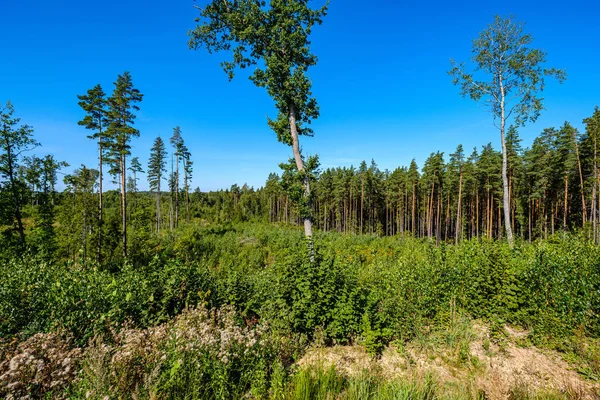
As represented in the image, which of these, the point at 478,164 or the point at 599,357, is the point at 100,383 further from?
the point at 478,164

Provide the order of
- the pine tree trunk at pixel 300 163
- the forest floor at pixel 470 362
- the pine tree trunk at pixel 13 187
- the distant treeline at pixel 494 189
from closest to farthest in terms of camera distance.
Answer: the forest floor at pixel 470 362, the pine tree trunk at pixel 300 163, the pine tree trunk at pixel 13 187, the distant treeline at pixel 494 189

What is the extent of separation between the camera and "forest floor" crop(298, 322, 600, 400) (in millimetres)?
4117

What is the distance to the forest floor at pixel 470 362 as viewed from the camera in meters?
4.12

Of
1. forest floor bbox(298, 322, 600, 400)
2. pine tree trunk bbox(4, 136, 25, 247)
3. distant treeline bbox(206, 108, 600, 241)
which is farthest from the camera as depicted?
distant treeline bbox(206, 108, 600, 241)

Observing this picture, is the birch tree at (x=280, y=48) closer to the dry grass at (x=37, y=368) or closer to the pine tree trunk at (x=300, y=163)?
the pine tree trunk at (x=300, y=163)

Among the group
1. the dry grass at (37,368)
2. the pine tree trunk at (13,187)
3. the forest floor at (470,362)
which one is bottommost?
the forest floor at (470,362)

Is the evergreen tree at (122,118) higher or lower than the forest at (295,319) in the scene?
higher

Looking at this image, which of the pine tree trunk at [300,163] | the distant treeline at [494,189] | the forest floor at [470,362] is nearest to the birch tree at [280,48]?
the pine tree trunk at [300,163]

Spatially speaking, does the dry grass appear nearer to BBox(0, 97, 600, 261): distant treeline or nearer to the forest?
the forest

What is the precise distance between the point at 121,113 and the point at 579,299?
24873mm

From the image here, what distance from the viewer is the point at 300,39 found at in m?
7.62

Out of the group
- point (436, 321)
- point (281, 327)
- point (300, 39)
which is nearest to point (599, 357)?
point (436, 321)

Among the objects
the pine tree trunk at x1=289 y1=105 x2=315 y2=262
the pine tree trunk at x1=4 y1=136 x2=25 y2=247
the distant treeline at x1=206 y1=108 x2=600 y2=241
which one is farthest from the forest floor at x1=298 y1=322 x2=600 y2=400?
the pine tree trunk at x1=4 y1=136 x2=25 y2=247

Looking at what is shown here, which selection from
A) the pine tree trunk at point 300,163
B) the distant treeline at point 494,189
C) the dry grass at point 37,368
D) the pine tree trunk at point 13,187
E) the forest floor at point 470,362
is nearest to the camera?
the dry grass at point 37,368
